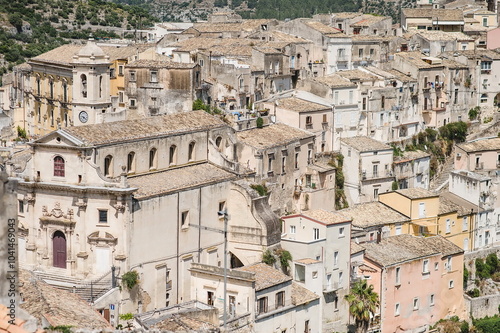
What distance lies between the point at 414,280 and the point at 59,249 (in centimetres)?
2025

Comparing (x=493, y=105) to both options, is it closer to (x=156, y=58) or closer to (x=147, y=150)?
(x=156, y=58)

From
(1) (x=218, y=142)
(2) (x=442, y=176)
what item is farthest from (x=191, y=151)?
(2) (x=442, y=176)

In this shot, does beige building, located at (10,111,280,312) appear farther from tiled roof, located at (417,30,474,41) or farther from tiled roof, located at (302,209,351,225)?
tiled roof, located at (417,30,474,41)

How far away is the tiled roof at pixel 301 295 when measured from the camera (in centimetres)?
5550

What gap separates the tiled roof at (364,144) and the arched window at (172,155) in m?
18.1

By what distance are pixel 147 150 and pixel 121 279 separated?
24.1ft

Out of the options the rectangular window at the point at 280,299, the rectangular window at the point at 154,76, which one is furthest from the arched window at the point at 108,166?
the rectangular window at the point at 154,76

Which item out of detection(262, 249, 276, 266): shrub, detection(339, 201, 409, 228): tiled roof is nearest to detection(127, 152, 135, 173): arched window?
detection(262, 249, 276, 266): shrub

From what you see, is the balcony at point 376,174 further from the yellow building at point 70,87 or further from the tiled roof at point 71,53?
the tiled roof at point 71,53

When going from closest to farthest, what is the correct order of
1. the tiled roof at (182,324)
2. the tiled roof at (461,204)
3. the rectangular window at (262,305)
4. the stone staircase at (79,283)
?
the tiled roof at (182,324) < the stone staircase at (79,283) < the rectangular window at (262,305) < the tiled roof at (461,204)

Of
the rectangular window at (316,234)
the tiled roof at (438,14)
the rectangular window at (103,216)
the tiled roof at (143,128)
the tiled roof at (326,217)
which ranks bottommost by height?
the rectangular window at (316,234)

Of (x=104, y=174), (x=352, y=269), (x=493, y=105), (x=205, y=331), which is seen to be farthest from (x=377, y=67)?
(x=205, y=331)

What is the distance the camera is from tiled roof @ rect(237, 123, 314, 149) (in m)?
66.1

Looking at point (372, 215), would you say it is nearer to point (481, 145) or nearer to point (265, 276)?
point (265, 276)
